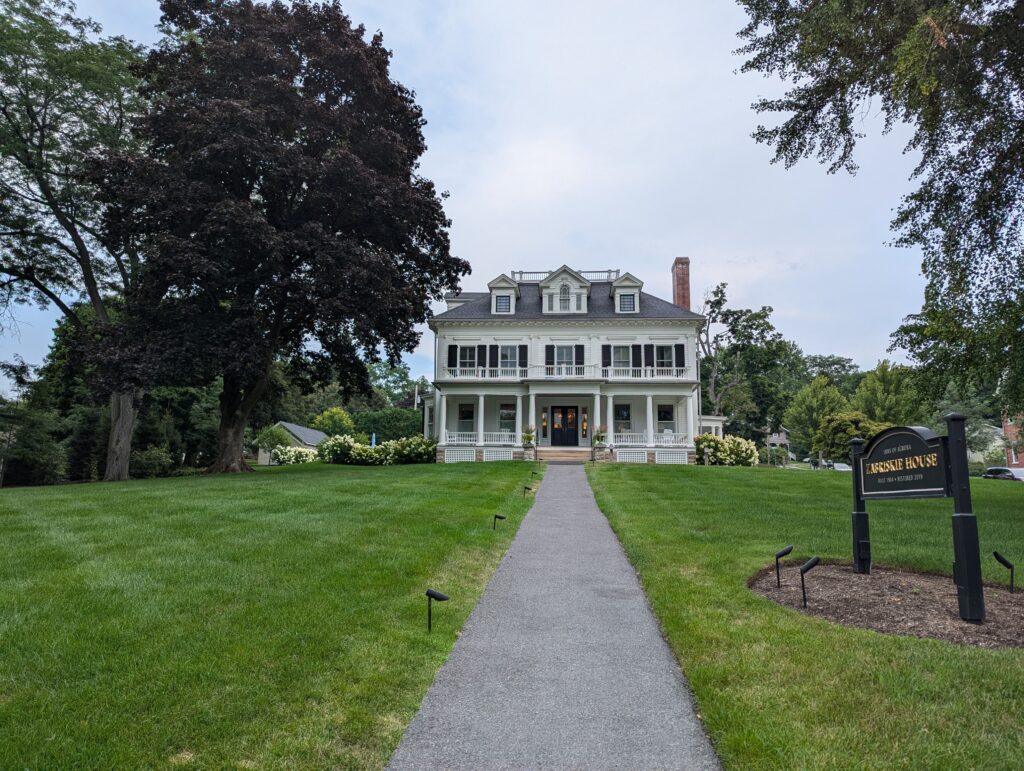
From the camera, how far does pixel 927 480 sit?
5.61m

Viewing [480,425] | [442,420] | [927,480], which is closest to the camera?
[927,480]

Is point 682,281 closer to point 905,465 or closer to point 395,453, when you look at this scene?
point 395,453

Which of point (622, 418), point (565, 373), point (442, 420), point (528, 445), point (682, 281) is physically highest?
point (682, 281)

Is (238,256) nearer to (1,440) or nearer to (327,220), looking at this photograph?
(327,220)

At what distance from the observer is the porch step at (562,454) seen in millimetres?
28188

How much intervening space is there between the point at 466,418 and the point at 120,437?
15628 mm

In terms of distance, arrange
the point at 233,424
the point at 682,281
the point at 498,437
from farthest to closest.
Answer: the point at 682,281 < the point at 498,437 < the point at 233,424

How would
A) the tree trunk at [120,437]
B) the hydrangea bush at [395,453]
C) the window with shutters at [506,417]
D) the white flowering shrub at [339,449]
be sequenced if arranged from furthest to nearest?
1. the window with shutters at [506,417]
2. the white flowering shrub at [339,449]
3. the hydrangea bush at [395,453]
4. the tree trunk at [120,437]

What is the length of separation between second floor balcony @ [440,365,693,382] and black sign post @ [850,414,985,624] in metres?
23.0

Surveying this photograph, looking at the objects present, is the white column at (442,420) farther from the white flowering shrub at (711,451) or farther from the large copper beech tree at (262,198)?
the white flowering shrub at (711,451)

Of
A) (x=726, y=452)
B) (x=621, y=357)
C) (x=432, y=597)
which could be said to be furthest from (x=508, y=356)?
(x=432, y=597)

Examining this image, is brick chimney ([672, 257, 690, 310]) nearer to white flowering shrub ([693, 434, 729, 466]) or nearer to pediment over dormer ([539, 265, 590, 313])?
pediment over dormer ([539, 265, 590, 313])

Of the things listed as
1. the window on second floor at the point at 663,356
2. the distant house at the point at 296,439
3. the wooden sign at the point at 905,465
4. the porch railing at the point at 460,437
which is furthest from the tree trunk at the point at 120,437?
the distant house at the point at 296,439

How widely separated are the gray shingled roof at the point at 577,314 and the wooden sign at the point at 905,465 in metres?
24.3
